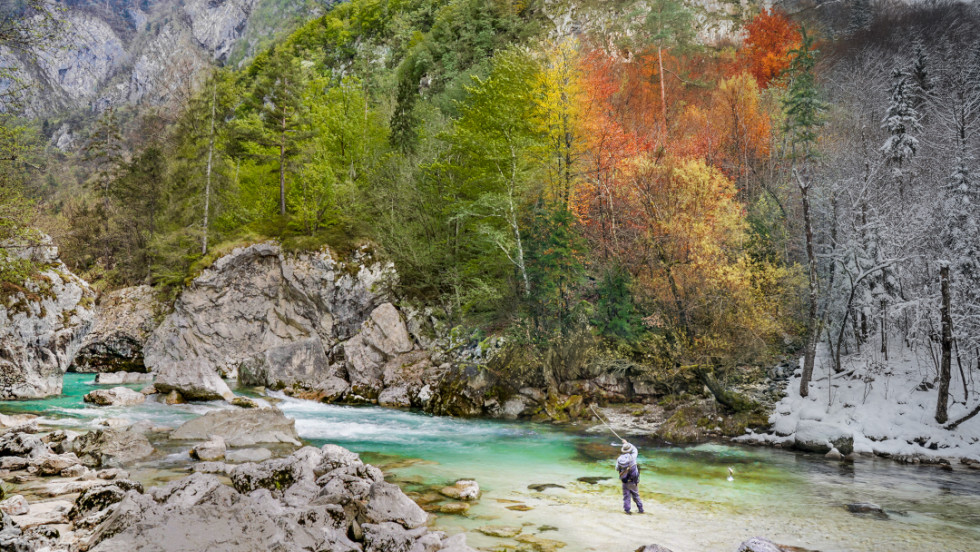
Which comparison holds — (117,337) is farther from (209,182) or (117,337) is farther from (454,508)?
(454,508)

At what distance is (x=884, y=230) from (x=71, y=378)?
4007cm

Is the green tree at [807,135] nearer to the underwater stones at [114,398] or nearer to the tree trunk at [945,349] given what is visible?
the tree trunk at [945,349]

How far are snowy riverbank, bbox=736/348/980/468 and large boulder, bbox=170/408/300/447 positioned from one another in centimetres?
1548

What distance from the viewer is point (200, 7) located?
13450cm

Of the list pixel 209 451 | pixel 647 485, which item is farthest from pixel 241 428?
pixel 647 485

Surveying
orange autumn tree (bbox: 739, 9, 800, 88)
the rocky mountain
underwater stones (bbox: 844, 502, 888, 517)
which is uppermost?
the rocky mountain

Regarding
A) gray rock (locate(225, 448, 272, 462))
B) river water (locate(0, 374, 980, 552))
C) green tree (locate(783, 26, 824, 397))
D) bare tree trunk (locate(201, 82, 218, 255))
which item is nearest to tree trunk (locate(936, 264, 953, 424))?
river water (locate(0, 374, 980, 552))

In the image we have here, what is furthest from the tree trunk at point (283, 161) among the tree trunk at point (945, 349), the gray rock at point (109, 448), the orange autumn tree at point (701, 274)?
the tree trunk at point (945, 349)

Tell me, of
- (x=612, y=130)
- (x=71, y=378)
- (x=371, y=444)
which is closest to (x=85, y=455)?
(x=371, y=444)

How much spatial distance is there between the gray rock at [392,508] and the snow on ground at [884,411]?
44.5ft

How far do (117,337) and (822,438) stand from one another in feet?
122

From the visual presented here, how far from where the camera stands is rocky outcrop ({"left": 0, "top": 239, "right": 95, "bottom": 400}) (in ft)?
63.4

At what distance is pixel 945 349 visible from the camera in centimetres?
1681

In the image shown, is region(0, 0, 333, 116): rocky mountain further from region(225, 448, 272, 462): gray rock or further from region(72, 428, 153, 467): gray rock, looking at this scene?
region(225, 448, 272, 462): gray rock
